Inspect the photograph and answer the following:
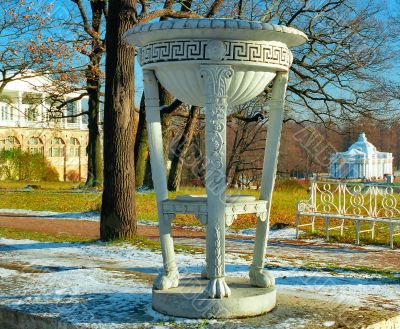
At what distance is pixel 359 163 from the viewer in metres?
33.3

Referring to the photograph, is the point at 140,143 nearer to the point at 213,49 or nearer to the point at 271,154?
the point at 271,154

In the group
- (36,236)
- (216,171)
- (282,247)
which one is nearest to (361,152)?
(282,247)

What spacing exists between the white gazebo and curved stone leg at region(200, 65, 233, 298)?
26.1 metres

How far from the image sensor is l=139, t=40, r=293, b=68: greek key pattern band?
18.2ft

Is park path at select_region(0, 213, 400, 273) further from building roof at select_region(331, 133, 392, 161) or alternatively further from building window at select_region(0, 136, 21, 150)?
building window at select_region(0, 136, 21, 150)

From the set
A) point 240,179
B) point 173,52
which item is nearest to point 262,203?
point 173,52

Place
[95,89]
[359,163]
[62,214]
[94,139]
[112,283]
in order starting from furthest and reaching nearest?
[359,163], [94,139], [95,89], [62,214], [112,283]

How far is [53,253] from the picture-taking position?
10023 mm

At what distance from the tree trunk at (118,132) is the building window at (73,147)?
1645 inches

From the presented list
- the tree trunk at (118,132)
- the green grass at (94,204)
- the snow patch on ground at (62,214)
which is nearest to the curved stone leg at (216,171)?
the tree trunk at (118,132)

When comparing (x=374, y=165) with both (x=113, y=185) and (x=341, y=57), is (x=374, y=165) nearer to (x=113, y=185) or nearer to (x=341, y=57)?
(x=341, y=57)

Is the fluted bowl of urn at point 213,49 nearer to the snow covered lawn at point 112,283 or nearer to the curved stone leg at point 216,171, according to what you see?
the curved stone leg at point 216,171

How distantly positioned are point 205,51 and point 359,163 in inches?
1144

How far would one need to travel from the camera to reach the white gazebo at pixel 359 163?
3253 cm
